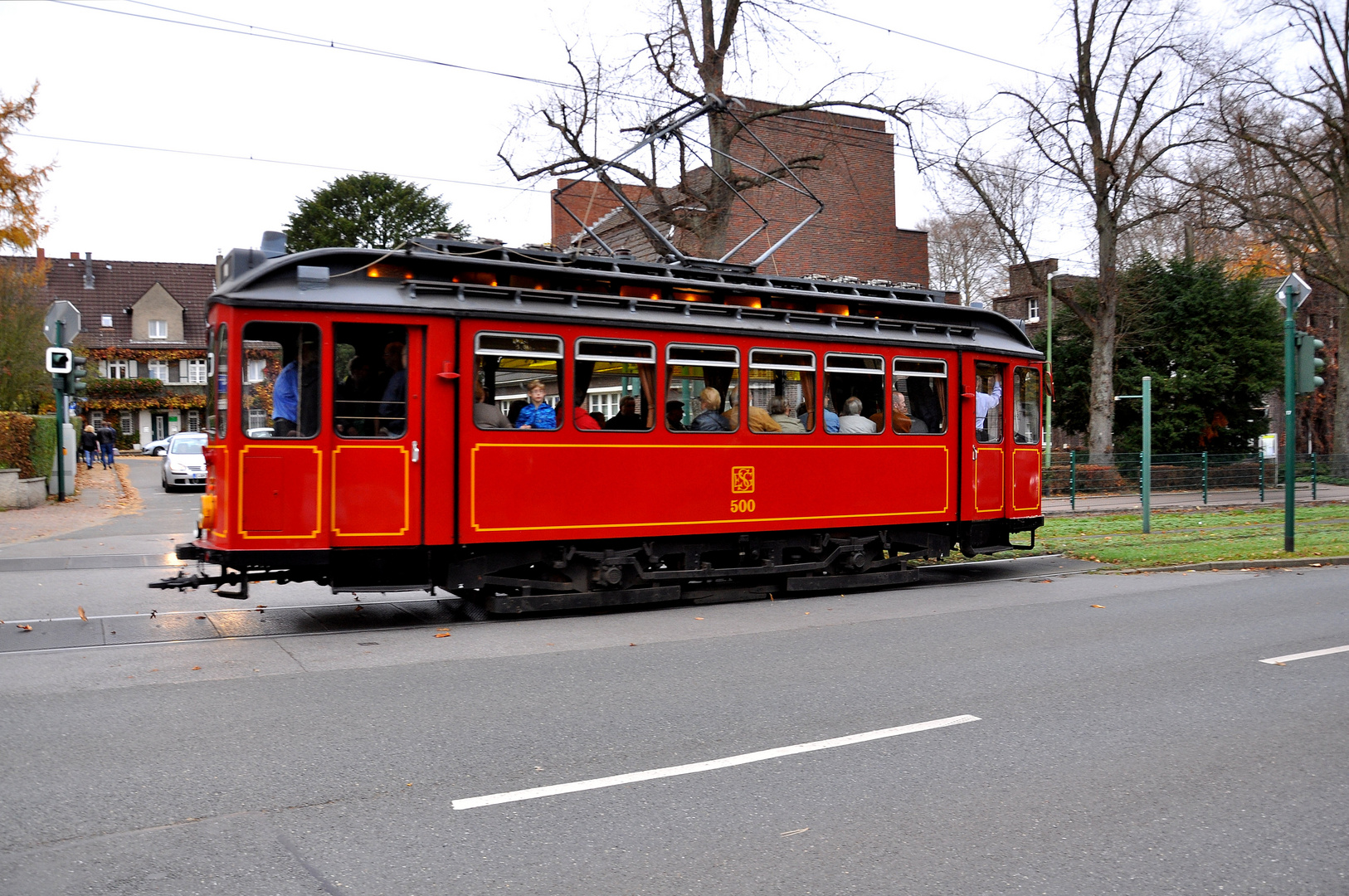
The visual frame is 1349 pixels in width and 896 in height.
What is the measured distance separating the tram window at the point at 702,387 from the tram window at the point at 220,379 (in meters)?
4.15

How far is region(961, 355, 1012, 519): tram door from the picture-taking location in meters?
13.2

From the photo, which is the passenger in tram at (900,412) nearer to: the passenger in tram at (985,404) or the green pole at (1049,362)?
the passenger in tram at (985,404)

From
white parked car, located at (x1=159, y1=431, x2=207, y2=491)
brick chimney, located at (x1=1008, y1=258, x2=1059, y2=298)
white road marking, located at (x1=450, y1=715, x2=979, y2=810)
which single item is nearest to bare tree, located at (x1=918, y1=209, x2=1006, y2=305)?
brick chimney, located at (x1=1008, y1=258, x2=1059, y2=298)

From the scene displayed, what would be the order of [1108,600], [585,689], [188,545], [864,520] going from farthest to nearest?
[864,520], [1108,600], [188,545], [585,689]

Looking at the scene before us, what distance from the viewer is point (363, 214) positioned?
168ft

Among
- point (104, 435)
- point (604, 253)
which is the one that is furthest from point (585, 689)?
point (104, 435)

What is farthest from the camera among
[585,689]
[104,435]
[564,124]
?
[104,435]

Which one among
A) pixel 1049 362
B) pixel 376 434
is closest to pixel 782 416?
pixel 376 434

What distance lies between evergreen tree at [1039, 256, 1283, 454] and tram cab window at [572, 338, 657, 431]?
2865 centimetres

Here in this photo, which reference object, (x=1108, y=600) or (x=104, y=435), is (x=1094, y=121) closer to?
(x=1108, y=600)

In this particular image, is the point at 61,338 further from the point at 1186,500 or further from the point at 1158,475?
the point at 1186,500

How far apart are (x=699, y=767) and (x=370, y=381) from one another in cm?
549

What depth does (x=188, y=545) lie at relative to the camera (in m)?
9.44

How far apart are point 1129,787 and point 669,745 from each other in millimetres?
2259
